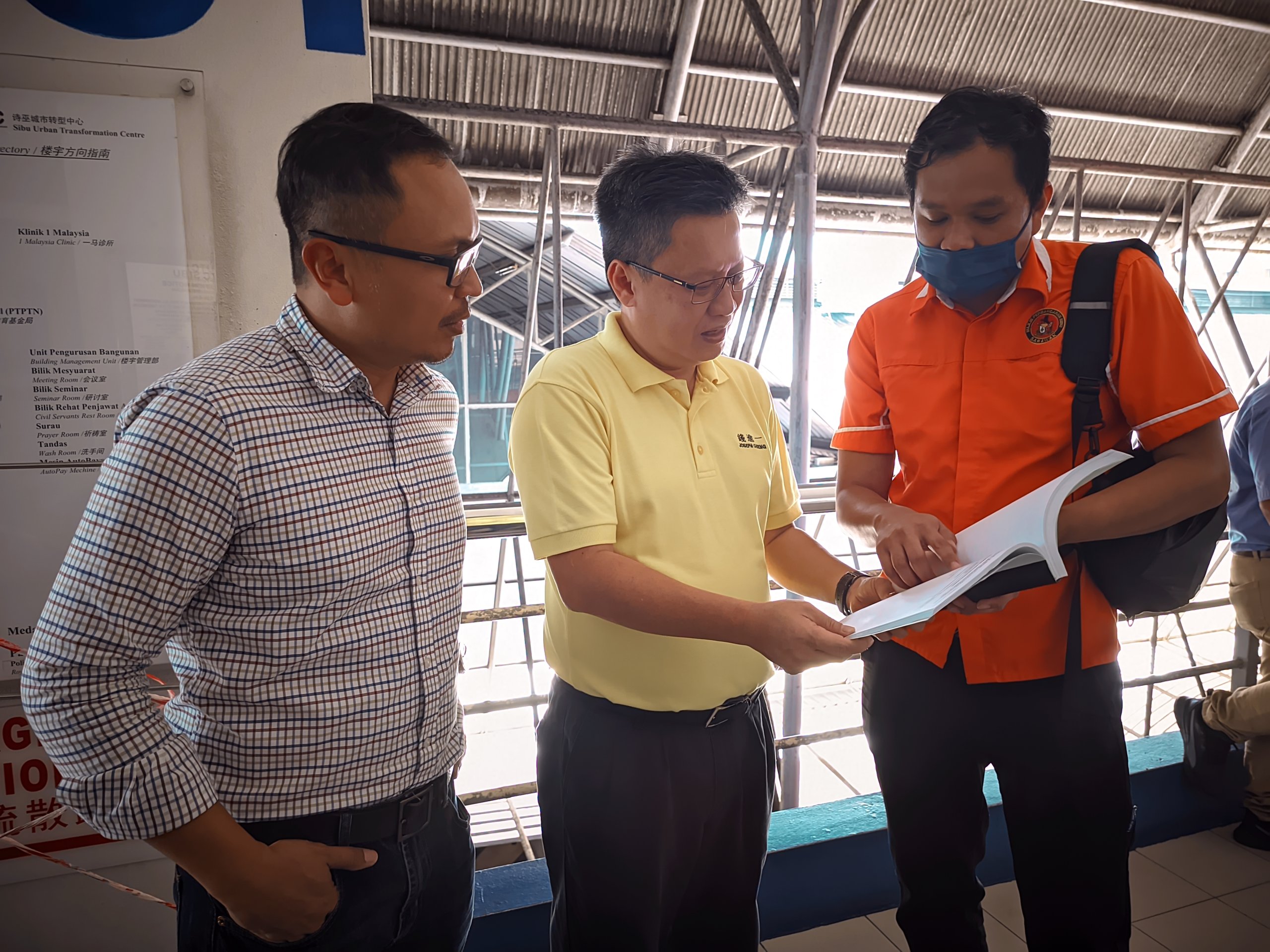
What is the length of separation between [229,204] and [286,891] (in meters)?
1.35

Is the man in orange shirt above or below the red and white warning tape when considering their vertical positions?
above

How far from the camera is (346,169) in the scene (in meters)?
1.08

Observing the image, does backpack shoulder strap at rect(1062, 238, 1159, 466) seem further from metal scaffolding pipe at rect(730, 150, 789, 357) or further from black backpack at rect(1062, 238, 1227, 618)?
metal scaffolding pipe at rect(730, 150, 789, 357)

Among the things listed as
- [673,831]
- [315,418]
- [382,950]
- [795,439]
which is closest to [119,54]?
[315,418]

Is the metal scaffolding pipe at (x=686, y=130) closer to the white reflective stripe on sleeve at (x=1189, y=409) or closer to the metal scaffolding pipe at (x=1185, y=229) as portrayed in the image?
the metal scaffolding pipe at (x=1185, y=229)

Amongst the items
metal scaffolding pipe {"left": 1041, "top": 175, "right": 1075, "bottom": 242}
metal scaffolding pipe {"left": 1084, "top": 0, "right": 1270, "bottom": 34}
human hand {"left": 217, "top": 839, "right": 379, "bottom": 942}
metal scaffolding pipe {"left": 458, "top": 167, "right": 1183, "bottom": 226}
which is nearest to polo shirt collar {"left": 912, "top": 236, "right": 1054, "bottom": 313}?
human hand {"left": 217, "top": 839, "right": 379, "bottom": 942}

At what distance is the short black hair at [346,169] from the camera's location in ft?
3.56

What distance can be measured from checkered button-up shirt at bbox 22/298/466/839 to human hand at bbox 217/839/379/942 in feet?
0.23

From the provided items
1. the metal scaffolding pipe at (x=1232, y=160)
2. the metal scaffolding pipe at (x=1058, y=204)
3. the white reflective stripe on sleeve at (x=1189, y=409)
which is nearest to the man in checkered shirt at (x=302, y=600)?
the white reflective stripe on sleeve at (x=1189, y=409)

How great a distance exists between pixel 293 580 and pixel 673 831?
0.77 m

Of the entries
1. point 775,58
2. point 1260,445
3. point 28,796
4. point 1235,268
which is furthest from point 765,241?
point 28,796

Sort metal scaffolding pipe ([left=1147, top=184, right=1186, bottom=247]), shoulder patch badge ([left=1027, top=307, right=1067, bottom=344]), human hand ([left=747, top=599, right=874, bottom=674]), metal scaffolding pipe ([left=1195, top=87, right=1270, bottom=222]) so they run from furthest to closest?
1. metal scaffolding pipe ([left=1195, top=87, right=1270, bottom=222])
2. metal scaffolding pipe ([left=1147, top=184, right=1186, bottom=247])
3. shoulder patch badge ([left=1027, top=307, right=1067, bottom=344])
4. human hand ([left=747, top=599, right=874, bottom=674])

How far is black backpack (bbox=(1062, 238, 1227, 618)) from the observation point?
1.38 m

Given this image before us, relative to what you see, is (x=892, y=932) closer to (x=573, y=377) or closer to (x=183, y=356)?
(x=573, y=377)
